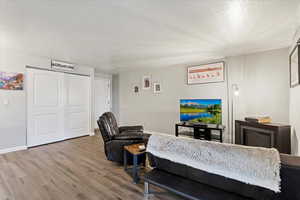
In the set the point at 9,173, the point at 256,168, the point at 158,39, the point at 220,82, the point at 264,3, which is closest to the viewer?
the point at 256,168

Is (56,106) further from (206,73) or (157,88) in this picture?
(206,73)

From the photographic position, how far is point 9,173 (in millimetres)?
2697

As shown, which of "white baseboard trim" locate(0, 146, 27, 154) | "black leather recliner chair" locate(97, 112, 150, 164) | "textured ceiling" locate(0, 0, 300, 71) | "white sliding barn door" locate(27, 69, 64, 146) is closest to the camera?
"textured ceiling" locate(0, 0, 300, 71)

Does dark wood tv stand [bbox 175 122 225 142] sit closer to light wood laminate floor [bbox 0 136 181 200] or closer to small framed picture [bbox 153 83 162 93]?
small framed picture [bbox 153 83 162 93]

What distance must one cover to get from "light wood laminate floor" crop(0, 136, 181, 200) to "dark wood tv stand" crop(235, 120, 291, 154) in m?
1.98

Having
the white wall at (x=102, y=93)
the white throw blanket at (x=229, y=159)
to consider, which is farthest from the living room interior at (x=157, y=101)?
the white wall at (x=102, y=93)

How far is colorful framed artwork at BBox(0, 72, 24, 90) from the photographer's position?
12.1ft

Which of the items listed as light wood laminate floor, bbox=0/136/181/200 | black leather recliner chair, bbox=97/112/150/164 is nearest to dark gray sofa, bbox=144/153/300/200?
light wood laminate floor, bbox=0/136/181/200

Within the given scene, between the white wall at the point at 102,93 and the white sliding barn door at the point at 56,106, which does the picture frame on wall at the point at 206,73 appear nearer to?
the white sliding barn door at the point at 56,106

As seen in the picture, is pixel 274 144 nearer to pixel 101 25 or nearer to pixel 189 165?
pixel 189 165


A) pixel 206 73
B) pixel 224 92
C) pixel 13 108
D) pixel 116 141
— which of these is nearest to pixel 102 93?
pixel 13 108

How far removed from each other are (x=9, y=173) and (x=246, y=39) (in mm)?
4753

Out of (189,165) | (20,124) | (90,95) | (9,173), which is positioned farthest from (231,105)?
(20,124)

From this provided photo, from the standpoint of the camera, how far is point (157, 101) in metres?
5.56
